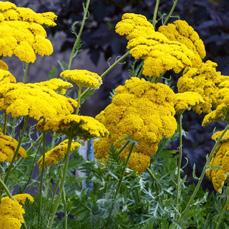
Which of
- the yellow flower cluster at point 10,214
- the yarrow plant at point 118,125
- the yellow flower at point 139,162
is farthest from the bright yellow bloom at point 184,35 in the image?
the yellow flower cluster at point 10,214

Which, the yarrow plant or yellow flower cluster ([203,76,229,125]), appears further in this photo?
yellow flower cluster ([203,76,229,125])

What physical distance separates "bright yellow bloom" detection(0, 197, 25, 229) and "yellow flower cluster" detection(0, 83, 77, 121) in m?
0.28

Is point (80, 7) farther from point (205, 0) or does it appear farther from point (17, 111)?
point (17, 111)

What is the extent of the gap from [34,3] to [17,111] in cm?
376

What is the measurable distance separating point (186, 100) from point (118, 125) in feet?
0.94

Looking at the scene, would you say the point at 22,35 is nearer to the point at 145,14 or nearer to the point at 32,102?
the point at 32,102

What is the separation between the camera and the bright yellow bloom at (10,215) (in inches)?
110

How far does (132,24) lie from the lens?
11.1ft

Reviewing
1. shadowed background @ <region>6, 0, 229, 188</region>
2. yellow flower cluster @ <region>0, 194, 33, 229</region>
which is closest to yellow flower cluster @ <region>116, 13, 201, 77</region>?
yellow flower cluster @ <region>0, 194, 33, 229</region>

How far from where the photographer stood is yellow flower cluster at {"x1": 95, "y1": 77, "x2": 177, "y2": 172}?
2.94 metres

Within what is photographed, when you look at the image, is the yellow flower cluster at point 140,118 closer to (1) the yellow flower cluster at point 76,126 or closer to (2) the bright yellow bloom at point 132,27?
(1) the yellow flower cluster at point 76,126

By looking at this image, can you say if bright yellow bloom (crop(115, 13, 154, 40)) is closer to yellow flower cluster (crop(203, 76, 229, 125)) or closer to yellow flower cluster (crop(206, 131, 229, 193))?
yellow flower cluster (crop(203, 76, 229, 125))

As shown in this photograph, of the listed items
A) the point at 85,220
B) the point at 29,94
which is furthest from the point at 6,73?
the point at 85,220

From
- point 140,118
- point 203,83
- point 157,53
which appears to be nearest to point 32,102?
point 140,118
